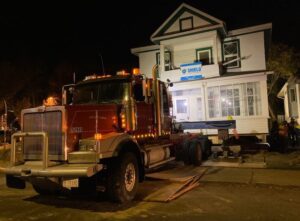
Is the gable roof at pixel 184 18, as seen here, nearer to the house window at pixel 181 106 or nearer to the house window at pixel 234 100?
the house window at pixel 234 100

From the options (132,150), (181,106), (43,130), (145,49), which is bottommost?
(132,150)

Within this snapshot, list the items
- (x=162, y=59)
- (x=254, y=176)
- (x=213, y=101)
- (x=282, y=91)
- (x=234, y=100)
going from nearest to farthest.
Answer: (x=254, y=176) → (x=234, y=100) → (x=213, y=101) → (x=162, y=59) → (x=282, y=91)

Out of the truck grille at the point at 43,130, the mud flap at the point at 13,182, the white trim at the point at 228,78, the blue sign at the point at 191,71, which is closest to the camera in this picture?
the truck grille at the point at 43,130

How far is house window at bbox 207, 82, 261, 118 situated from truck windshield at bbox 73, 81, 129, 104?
10310mm

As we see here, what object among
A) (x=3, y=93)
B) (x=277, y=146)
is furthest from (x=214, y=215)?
(x=3, y=93)

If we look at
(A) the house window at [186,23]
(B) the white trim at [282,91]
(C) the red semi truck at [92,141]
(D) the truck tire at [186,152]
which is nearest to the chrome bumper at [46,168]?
(C) the red semi truck at [92,141]

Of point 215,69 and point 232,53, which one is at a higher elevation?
point 232,53

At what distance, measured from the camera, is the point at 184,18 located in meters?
18.4

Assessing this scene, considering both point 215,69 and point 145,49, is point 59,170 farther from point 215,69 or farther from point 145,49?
point 145,49

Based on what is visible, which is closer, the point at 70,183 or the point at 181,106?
the point at 70,183

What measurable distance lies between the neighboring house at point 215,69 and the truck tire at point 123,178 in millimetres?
10675

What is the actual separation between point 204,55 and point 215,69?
1774mm

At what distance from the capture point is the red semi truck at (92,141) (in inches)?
241

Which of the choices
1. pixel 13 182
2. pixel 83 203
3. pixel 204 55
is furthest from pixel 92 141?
pixel 204 55
